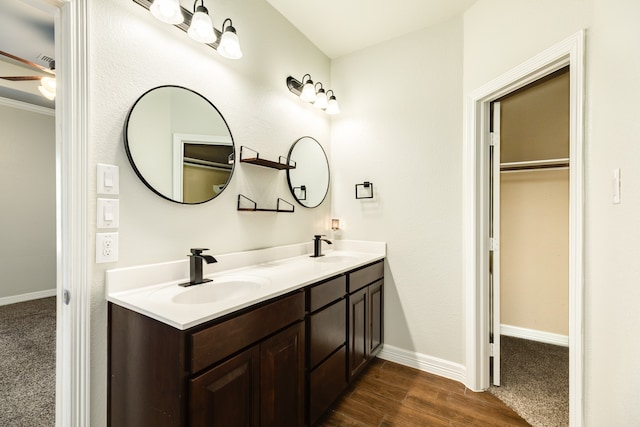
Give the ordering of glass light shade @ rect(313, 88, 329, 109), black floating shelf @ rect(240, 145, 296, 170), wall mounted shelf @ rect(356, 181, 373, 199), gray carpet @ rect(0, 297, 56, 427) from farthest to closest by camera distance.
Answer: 1. wall mounted shelf @ rect(356, 181, 373, 199)
2. glass light shade @ rect(313, 88, 329, 109)
3. black floating shelf @ rect(240, 145, 296, 170)
4. gray carpet @ rect(0, 297, 56, 427)

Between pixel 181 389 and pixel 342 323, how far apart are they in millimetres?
1041

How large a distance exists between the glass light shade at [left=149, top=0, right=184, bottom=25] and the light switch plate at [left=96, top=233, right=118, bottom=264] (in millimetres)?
1010

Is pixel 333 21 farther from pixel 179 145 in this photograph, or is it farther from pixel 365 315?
A: pixel 365 315

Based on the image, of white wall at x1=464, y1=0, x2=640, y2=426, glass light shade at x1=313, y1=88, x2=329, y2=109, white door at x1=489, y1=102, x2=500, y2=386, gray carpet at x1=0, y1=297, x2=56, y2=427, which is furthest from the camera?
glass light shade at x1=313, y1=88, x2=329, y2=109

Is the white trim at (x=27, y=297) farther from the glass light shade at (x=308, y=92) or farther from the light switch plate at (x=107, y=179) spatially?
the glass light shade at (x=308, y=92)

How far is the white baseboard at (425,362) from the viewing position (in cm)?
208

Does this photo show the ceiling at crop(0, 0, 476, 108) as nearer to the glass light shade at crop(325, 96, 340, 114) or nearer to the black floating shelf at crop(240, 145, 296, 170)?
the glass light shade at crop(325, 96, 340, 114)

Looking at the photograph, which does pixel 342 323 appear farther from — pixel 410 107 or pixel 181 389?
pixel 410 107

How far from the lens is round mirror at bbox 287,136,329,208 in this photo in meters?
2.28

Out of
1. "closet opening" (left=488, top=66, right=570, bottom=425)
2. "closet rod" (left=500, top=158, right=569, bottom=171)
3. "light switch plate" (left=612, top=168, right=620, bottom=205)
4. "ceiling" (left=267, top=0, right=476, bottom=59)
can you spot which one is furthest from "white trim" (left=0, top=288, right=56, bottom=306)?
"closet rod" (left=500, top=158, right=569, bottom=171)

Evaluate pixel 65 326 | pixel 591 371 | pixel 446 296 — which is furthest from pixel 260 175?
pixel 591 371

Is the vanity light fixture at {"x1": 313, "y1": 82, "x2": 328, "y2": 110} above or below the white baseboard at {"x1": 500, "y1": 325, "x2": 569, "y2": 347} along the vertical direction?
above

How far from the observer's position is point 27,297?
362 cm

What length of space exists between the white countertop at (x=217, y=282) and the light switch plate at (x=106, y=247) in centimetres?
6
